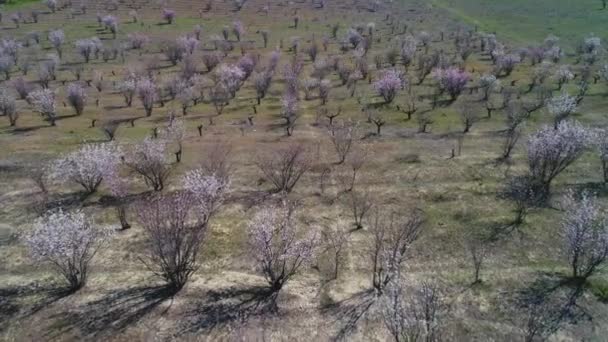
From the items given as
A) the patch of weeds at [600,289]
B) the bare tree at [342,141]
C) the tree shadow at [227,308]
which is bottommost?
the patch of weeds at [600,289]

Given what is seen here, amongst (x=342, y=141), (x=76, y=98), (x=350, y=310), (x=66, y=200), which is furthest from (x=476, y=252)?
(x=76, y=98)

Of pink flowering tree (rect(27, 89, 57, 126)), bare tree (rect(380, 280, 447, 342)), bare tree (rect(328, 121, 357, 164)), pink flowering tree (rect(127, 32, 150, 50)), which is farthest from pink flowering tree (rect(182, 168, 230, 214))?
pink flowering tree (rect(127, 32, 150, 50))

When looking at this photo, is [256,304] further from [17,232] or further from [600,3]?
[600,3]

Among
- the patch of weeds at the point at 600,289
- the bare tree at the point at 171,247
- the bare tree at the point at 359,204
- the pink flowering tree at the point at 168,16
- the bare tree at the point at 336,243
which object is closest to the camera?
the patch of weeds at the point at 600,289

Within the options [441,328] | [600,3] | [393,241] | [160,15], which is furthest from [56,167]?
[600,3]

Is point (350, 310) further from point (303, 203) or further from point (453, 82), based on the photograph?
point (453, 82)

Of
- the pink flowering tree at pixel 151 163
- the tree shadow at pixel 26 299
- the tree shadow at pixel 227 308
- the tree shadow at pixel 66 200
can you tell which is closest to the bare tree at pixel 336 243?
the tree shadow at pixel 227 308

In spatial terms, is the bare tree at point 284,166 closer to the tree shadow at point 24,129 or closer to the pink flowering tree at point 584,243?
the pink flowering tree at point 584,243

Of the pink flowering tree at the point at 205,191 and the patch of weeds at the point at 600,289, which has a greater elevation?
the pink flowering tree at the point at 205,191
